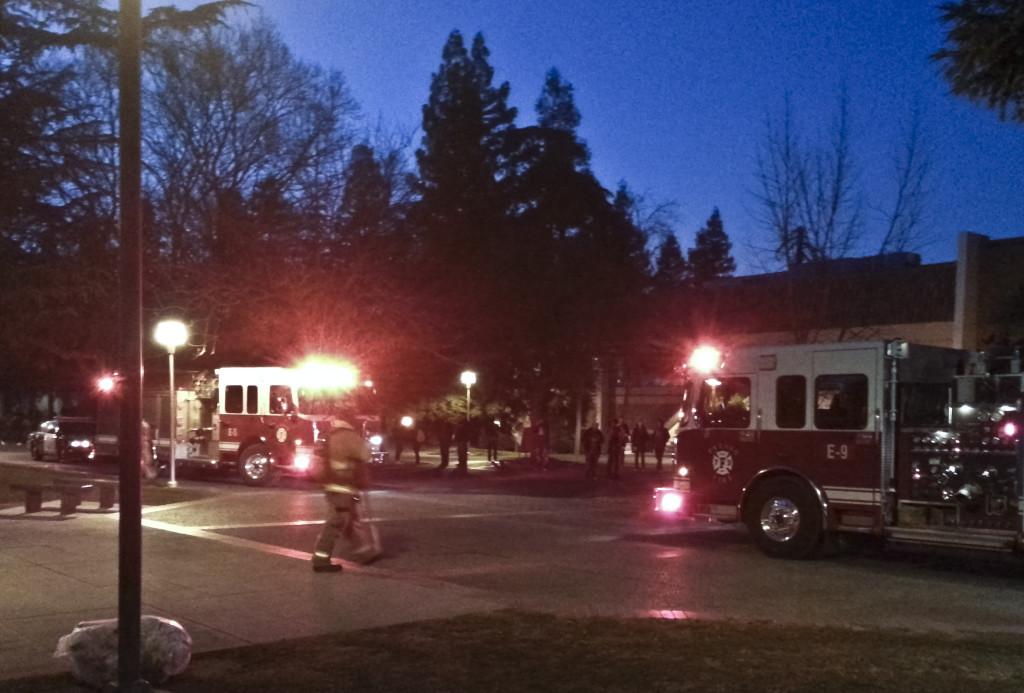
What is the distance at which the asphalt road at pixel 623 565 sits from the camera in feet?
35.6

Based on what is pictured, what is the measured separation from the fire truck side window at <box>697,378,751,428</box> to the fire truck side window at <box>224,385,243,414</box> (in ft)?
48.2

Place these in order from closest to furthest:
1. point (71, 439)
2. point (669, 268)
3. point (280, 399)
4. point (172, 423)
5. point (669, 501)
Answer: point (669, 501), point (172, 423), point (280, 399), point (71, 439), point (669, 268)

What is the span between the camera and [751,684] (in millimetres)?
7281

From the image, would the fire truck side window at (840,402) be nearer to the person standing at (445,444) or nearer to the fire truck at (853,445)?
the fire truck at (853,445)

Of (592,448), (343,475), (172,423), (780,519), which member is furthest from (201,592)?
(592,448)

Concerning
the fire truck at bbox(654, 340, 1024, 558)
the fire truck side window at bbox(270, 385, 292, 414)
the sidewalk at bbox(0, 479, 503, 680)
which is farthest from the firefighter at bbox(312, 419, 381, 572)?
the fire truck side window at bbox(270, 385, 292, 414)

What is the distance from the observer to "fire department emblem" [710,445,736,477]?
594 inches

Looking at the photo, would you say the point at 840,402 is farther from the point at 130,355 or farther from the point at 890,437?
the point at 130,355

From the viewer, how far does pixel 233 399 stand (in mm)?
27094

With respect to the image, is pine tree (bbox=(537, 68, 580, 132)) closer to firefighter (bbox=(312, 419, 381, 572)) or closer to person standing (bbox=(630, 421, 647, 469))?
person standing (bbox=(630, 421, 647, 469))

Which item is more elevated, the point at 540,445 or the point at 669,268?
the point at 669,268

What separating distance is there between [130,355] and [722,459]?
10128 mm

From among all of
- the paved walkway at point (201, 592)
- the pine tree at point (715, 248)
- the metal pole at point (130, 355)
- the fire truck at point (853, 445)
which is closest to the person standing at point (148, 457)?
the paved walkway at point (201, 592)

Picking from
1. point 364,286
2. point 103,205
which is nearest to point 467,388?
point 364,286
